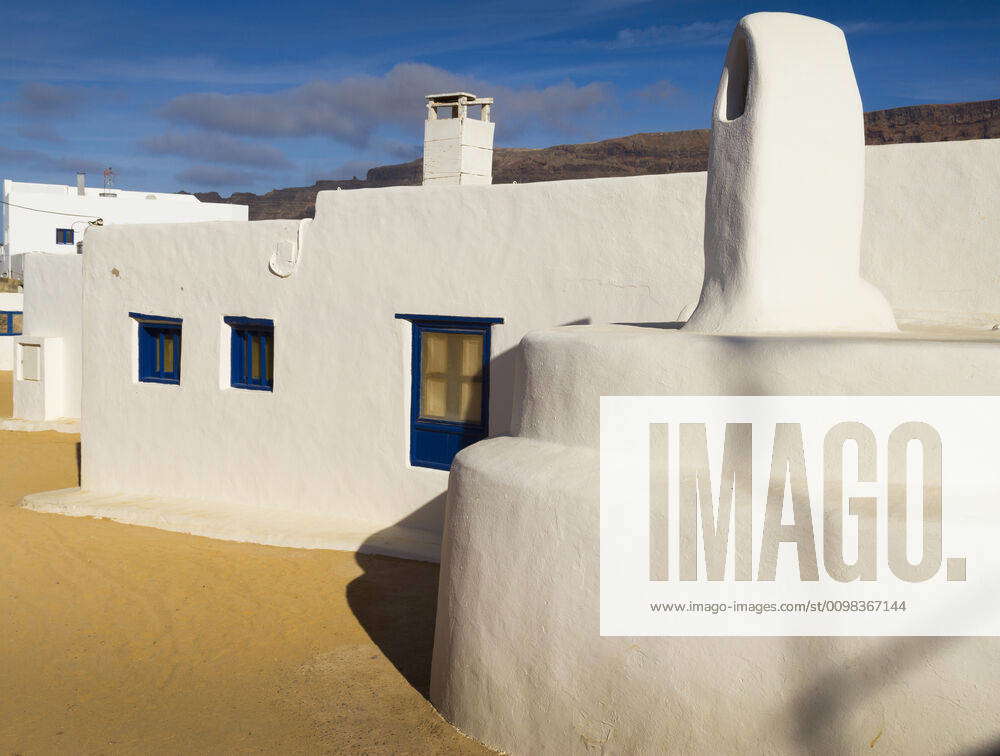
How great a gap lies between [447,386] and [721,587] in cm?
491

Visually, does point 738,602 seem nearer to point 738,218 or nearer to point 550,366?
point 550,366

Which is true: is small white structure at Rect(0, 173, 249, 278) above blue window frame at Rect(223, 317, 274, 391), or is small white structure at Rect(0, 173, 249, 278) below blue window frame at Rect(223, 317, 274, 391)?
above

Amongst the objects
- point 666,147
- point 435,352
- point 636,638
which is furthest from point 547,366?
point 666,147

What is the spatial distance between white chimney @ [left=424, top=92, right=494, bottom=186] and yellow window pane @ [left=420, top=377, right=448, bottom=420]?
3.14m

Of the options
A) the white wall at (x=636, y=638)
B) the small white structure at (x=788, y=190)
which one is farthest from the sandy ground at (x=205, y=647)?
the small white structure at (x=788, y=190)

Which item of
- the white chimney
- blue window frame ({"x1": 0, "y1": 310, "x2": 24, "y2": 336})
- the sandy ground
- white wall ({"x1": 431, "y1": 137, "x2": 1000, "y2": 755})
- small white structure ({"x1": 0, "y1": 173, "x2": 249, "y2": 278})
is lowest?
the sandy ground

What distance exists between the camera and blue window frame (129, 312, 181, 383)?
409 inches

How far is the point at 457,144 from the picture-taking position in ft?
34.6

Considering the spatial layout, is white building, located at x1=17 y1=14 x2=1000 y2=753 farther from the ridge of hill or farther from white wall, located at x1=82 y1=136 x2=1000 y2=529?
the ridge of hill

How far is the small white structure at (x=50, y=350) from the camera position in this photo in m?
16.0

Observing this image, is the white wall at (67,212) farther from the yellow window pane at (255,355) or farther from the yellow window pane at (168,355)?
the yellow window pane at (255,355)

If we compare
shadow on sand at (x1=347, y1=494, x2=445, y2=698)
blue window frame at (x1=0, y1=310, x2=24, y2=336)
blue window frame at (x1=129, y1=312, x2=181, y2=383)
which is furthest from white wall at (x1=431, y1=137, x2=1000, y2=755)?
blue window frame at (x1=0, y1=310, x2=24, y2=336)

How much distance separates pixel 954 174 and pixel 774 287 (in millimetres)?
2488

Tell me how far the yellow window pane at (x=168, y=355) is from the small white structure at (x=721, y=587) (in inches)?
259
